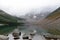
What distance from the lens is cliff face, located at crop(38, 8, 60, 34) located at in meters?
2.18

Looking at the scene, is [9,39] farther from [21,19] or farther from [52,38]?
[52,38]

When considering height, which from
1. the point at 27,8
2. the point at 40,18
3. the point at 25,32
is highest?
the point at 27,8

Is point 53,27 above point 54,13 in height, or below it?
below

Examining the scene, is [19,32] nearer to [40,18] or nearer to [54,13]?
[40,18]

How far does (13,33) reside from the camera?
7.25 ft

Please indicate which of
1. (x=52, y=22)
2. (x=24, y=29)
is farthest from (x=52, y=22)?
(x=24, y=29)

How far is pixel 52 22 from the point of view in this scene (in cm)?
221

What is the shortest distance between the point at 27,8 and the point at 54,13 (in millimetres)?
418

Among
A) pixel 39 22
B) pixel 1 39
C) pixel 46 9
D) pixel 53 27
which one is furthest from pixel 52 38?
pixel 1 39

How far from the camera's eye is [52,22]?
7.23 ft

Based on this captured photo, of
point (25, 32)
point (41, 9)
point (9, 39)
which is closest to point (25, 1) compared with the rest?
point (41, 9)

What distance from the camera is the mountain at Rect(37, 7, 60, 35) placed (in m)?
2.18

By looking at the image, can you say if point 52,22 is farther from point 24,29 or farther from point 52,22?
point 24,29

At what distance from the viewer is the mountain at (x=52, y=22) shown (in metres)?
2.18
